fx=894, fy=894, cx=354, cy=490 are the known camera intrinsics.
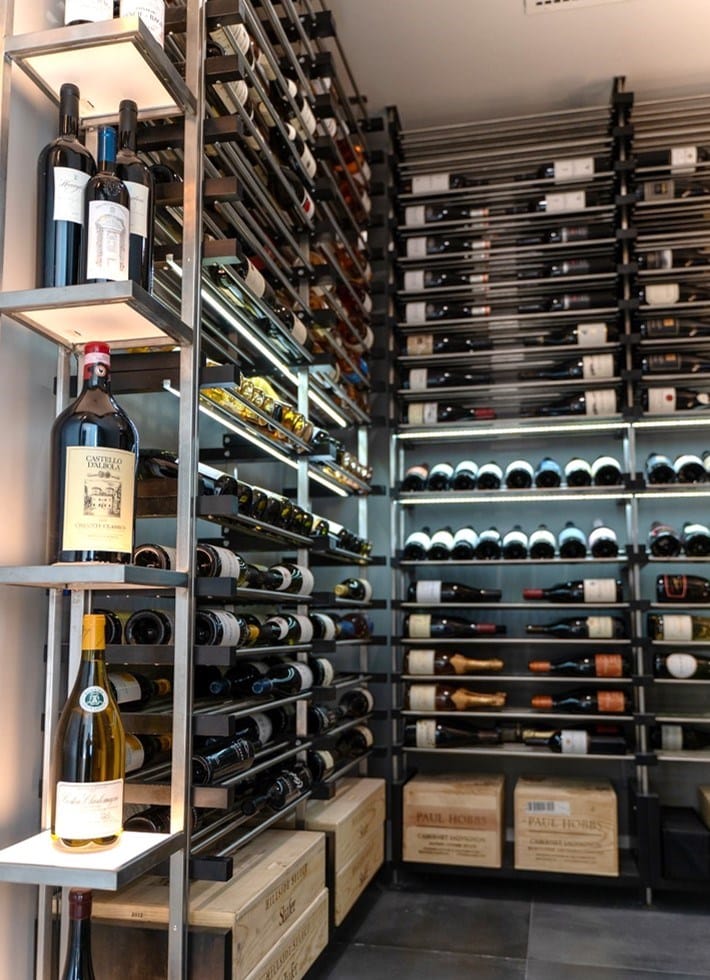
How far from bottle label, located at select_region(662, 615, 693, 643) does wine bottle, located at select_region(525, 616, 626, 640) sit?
0.53ft

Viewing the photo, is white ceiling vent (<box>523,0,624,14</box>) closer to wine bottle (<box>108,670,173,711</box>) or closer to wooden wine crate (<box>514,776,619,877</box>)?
wine bottle (<box>108,670,173,711</box>)

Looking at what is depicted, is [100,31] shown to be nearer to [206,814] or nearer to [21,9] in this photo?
[21,9]

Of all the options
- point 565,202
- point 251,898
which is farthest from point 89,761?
point 565,202

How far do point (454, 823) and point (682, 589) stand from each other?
1.23 metres

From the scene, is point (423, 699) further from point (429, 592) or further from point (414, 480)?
point (414, 480)

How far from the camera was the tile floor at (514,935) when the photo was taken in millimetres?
2588

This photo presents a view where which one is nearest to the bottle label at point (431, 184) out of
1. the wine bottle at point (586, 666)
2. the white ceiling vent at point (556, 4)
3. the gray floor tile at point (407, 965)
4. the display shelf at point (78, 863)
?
the white ceiling vent at point (556, 4)

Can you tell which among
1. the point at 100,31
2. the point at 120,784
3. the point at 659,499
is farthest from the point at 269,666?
the point at 659,499

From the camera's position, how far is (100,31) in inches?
57.9

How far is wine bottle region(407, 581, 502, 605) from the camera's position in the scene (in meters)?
3.56

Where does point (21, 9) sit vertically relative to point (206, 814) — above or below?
above

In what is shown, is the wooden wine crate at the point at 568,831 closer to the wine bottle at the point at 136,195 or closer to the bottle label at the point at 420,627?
the bottle label at the point at 420,627

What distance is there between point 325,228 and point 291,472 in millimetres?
1104

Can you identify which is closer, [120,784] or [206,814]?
[120,784]
